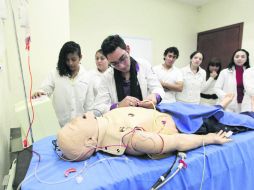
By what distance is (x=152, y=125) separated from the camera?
118 centimetres

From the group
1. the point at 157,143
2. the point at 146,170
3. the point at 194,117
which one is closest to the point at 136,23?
the point at 194,117

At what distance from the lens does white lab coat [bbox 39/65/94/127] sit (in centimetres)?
188

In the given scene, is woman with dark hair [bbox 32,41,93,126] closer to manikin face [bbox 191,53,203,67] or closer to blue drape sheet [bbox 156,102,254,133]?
blue drape sheet [bbox 156,102,254,133]

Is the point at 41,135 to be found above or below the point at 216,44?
below

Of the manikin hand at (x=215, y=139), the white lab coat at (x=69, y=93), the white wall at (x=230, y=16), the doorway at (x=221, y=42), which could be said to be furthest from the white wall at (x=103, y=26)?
A: the manikin hand at (x=215, y=139)

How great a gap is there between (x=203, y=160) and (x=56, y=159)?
0.72m

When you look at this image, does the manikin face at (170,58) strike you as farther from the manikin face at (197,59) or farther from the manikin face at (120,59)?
the manikin face at (120,59)

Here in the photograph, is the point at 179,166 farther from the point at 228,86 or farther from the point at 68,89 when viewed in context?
the point at 228,86

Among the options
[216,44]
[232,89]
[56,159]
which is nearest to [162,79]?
[232,89]

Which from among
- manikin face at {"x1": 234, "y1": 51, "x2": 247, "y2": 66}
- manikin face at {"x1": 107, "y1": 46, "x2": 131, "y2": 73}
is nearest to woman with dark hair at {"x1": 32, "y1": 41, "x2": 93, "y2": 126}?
manikin face at {"x1": 107, "y1": 46, "x2": 131, "y2": 73}

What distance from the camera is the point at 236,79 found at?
269 centimetres

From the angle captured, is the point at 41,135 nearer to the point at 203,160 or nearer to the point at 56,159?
the point at 56,159

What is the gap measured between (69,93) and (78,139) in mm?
983

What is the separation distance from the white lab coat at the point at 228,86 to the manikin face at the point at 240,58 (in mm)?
104
